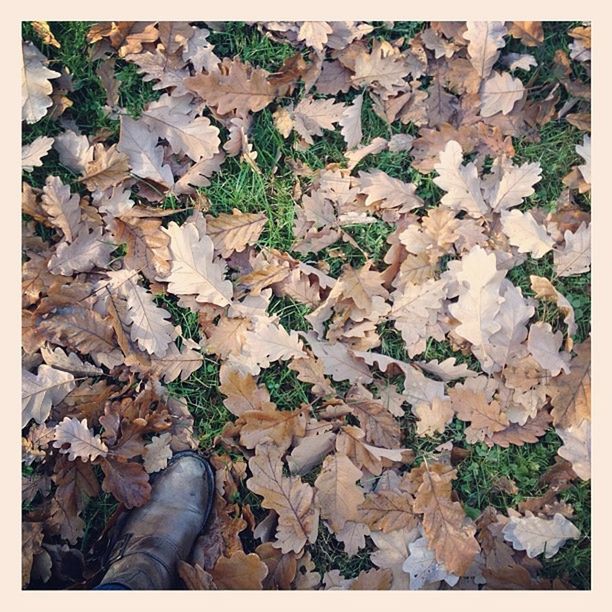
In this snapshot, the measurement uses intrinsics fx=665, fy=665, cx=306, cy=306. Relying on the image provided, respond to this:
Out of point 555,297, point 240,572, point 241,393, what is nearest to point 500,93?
point 555,297

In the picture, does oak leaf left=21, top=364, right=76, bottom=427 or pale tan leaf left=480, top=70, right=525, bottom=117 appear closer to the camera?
oak leaf left=21, top=364, right=76, bottom=427

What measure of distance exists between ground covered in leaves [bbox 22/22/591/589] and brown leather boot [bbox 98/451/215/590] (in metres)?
0.07

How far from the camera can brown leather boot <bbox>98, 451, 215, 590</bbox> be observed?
2475 millimetres

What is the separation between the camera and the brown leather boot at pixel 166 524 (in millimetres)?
2475

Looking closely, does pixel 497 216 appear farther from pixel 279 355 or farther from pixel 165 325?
pixel 165 325

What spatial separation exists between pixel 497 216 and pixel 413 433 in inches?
37.1

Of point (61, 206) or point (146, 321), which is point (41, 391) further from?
point (61, 206)

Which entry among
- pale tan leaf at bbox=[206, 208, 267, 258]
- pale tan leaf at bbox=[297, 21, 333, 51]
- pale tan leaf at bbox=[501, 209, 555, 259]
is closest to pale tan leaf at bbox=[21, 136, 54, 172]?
pale tan leaf at bbox=[206, 208, 267, 258]

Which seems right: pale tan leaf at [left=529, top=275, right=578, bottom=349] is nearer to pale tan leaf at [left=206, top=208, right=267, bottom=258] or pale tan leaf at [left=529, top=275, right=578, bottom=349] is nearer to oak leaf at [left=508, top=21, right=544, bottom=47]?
oak leaf at [left=508, top=21, right=544, bottom=47]

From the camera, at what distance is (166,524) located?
2600mm

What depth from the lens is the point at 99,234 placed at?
106 inches

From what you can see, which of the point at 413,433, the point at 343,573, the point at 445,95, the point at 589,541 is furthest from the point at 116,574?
the point at 445,95

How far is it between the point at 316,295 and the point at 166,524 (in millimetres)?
1075

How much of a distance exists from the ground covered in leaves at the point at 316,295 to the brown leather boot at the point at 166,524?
69mm
